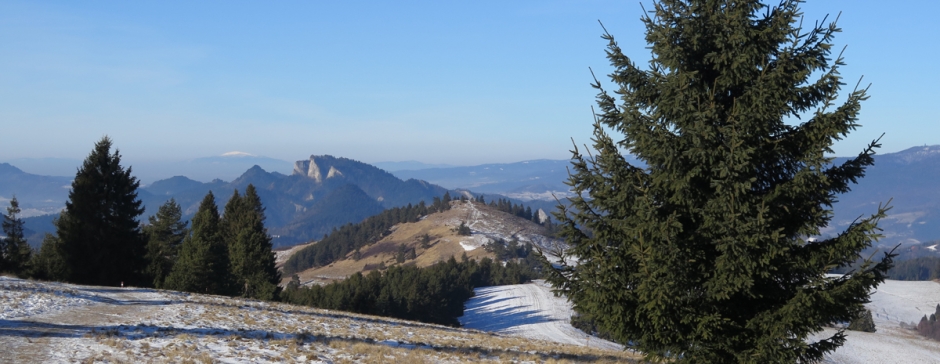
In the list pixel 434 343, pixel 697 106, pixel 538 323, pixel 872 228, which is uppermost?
pixel 697 106

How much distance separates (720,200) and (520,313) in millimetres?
101397

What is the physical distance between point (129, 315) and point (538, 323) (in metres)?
81.5

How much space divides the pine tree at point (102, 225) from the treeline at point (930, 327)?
143324 millimetres

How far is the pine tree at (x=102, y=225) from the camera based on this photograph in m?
44.2

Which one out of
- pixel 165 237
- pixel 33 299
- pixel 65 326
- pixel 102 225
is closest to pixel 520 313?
pixel 165 237

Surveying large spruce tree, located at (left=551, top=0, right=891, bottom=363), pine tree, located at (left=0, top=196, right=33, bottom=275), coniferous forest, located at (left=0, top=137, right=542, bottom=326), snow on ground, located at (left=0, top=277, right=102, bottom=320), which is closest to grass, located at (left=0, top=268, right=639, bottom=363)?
snow on ground, located at (left=0, top=277, right=102, bottom=320)

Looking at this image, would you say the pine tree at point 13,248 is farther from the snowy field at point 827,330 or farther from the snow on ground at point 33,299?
the snowy field at point 827,330

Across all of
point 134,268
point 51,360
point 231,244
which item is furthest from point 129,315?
point 231,244

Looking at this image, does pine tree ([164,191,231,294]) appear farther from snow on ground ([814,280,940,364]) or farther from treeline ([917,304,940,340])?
treeline ([917,304,940,340])

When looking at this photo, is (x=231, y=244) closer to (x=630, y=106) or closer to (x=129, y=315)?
(x=129, y=315)

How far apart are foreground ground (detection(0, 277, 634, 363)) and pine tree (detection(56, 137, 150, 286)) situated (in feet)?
62.5

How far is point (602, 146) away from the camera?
12508 mm

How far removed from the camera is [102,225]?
45.4m

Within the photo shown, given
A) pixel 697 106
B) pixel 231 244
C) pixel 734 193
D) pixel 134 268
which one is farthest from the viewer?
pixel 231 244
